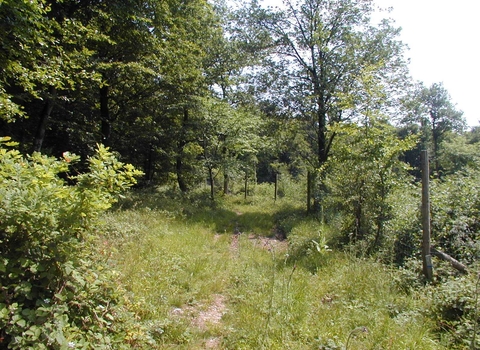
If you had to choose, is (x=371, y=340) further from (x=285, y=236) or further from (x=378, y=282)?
A: (x=285, y=236)

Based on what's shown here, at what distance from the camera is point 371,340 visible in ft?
11.5

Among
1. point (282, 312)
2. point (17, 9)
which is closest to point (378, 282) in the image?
point (282, 312)

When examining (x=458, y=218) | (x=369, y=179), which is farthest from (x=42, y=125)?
(x=458, y=218)

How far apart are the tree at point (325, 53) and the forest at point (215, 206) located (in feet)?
0.34

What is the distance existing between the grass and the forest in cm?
3

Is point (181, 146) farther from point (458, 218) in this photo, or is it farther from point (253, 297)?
point (458, 218)

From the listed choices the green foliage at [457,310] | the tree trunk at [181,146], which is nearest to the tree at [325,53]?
the tree trunk at [181,146]

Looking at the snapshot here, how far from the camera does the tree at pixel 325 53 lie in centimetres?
1376

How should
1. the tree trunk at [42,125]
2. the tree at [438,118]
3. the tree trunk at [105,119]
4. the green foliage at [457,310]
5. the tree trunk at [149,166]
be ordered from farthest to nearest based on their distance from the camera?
the tree at [438,118] → the tree trunk at [149,166] → the tree trunk at [105,119] → the tree trunk at [42,125] → the green foliage at [457,310]

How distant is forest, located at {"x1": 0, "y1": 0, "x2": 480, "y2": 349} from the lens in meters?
2.86

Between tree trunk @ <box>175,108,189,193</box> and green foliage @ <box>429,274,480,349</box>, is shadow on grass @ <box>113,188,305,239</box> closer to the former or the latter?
tree trunk @ <box>175,108,189,193</box>

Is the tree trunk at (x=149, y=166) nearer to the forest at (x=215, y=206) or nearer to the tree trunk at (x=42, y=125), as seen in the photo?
the forest at (x=215, y=206)

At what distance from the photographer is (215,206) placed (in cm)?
1528

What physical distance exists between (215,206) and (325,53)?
1005 cm
